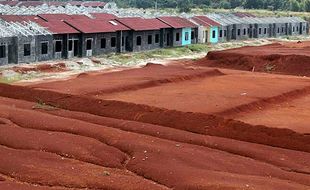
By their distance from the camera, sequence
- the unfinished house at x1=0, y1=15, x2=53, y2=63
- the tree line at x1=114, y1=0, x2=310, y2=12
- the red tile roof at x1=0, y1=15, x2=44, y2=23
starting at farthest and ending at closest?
1. the tree line at x1=114, y1=0, x2=310, y2=12
2. the red tile roof at x1=0, y1=15, x2=44, y2=23
3. the unfinished house at x1=0, y1=15, x2=53, y2=63

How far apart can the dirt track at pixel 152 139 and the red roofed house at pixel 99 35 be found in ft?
60.6

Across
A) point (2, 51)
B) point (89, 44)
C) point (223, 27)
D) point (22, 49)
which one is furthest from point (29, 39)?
point (223, 27)

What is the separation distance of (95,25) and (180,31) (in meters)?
17.9

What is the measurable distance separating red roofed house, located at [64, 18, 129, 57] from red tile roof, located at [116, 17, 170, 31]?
1.03 m

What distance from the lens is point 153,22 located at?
225 ft

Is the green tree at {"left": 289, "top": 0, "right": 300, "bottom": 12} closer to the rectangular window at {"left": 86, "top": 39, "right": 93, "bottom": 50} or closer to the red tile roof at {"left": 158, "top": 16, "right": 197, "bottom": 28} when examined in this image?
the red tile roof at {"left": 158, "top": 16, "right": 197, "bottom": 28}

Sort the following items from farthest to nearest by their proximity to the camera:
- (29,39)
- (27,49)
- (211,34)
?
(211,34) → (27,49) → (29,39)

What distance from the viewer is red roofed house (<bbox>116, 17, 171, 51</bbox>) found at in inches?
2520

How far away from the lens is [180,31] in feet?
242

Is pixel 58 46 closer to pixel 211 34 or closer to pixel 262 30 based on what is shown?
pixel 211 34

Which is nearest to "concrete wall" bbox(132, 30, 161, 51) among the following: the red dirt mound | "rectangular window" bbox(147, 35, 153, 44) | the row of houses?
the row of houses

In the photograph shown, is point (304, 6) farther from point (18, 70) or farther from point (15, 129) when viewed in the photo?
point (15, 129)

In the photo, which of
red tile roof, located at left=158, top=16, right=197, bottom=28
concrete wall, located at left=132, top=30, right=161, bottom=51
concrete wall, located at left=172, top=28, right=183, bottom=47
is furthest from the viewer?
concrete wall, located at left=172, top=28, right=183, bottom=47

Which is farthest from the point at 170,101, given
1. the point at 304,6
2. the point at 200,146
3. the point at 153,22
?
the point at 304,6
